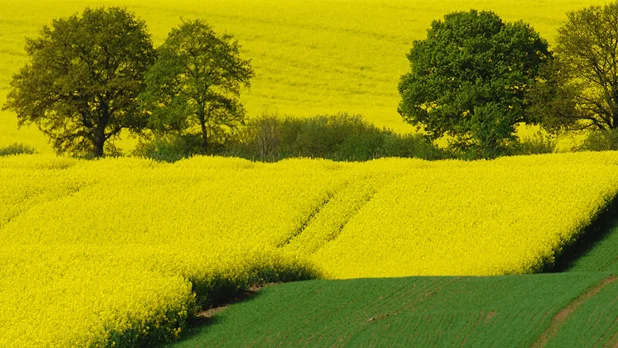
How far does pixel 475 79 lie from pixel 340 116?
628cm

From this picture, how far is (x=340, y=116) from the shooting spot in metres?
49.4

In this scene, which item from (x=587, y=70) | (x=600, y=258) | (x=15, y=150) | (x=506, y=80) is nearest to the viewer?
(x=600, y=258)

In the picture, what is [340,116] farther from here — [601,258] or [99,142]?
[601,258]

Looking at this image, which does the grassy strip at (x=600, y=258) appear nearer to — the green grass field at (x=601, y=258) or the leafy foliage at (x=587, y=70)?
the green grass field at (x=601, y=258)

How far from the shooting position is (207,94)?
1815 inches

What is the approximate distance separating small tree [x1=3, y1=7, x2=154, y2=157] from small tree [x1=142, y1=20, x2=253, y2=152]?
7.08 feet

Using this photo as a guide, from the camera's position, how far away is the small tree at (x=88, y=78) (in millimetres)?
48594

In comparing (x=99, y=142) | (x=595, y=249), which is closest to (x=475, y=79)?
(x=99, y=142)

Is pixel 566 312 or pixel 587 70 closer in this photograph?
pixel 566 312

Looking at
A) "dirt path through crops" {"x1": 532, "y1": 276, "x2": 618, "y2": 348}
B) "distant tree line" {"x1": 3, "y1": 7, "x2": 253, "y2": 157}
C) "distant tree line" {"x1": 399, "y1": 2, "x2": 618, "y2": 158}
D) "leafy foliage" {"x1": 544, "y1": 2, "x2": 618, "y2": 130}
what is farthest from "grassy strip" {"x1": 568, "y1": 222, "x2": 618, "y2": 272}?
"distant tree line" {"x1": 3, "y1": 7, "x2": 253, "y2": 157}

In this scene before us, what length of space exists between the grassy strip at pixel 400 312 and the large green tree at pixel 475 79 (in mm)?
25444

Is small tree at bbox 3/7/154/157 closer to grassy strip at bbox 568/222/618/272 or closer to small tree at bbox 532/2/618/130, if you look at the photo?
small tree at bbox 532/2/618/130

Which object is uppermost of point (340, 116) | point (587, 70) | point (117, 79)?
point (587, 70)

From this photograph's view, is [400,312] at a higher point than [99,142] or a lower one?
higher
